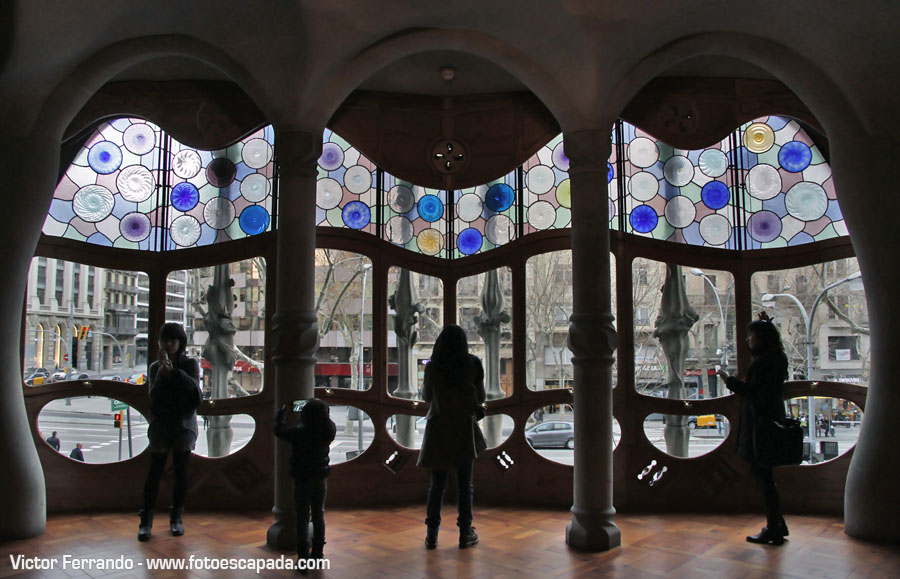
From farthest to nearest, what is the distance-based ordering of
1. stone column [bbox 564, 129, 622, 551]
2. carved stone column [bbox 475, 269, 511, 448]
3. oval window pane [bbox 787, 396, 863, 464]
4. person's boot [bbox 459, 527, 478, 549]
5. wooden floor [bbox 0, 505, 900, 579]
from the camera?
carved stone column [bbox 475, 269, 511, 448] < oval window pane [bbox 787, 396, 863, 464] < stone column [bbox 564, 129, 622, 551] < person's boot [bbox 459, 527, 478, 549] < wooden floor [bbox 0, 505, 900, 579]

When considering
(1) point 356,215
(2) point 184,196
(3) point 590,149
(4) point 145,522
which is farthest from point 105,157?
(3) point 590,149

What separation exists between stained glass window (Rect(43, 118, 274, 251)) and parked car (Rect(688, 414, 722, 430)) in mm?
3637

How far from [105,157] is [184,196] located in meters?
0.67

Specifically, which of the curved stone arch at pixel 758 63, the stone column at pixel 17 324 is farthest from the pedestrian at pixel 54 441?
the curved stone arch at pixel 758 63

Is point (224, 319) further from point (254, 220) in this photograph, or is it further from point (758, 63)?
point (758, 63)

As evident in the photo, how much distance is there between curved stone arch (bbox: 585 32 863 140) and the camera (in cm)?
409

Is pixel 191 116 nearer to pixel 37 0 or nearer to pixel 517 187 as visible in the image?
pixel 37 0

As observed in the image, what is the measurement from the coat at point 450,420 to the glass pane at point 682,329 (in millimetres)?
1749

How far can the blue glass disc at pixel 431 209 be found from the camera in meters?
5.27

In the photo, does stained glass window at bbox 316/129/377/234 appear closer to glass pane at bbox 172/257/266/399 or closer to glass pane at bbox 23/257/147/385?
glass pane at bbox 172/257/266/399

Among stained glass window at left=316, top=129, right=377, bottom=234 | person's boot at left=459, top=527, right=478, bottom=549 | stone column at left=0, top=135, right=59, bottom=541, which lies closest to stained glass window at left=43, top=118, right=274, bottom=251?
stained glass window at left=316, top=129, right=377, bottom=234

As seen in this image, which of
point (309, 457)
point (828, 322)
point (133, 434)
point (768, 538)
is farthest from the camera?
point (133, 434)

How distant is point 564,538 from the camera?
409cm

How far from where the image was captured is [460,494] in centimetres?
382
